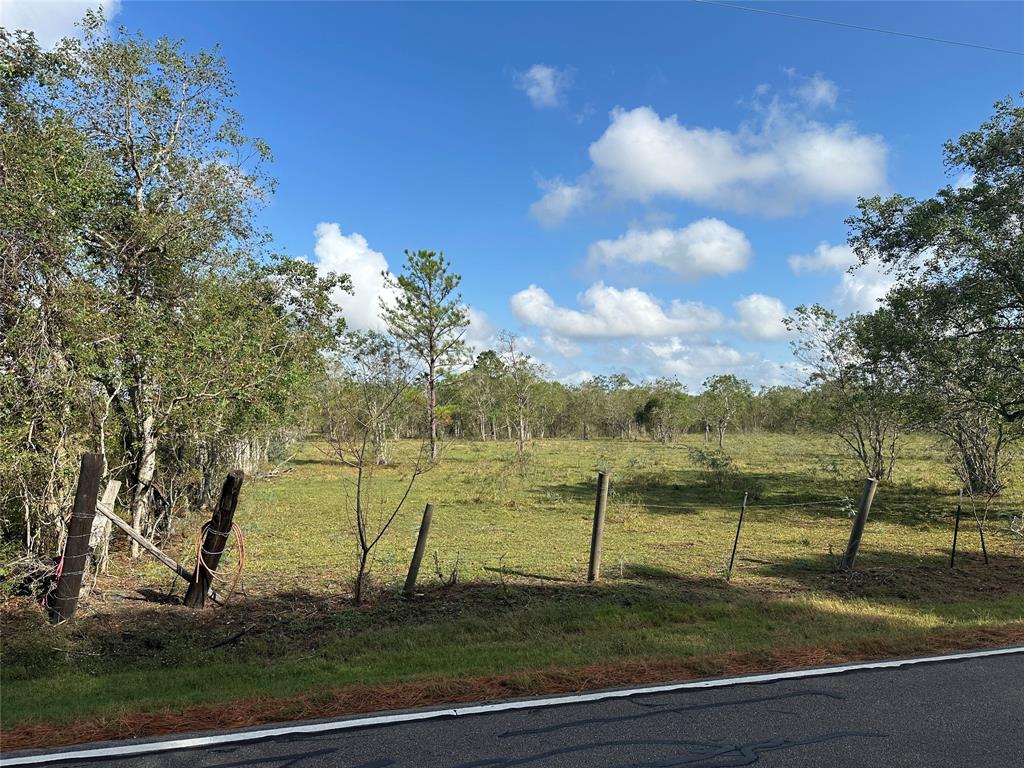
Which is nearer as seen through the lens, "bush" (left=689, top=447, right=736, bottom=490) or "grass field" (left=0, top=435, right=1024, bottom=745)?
"grass field" (left=0, top=435, right=1024, bottom=745)

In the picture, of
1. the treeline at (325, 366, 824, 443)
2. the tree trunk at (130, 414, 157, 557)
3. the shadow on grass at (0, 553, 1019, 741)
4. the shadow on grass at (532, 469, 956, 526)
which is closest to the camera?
the shadow on grass at (0, 553, 1019, 741)

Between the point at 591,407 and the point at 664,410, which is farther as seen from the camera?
the point at 591,407

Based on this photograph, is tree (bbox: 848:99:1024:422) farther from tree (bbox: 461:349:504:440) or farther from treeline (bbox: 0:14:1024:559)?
tree (bbox: 461:349:504:440)

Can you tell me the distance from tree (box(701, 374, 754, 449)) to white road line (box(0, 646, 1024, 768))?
46030mm

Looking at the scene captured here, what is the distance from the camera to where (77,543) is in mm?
6035

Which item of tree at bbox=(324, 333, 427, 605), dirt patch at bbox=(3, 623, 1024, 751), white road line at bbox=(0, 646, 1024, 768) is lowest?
dirt patch at bbox=(3, 623, 1024, 751)

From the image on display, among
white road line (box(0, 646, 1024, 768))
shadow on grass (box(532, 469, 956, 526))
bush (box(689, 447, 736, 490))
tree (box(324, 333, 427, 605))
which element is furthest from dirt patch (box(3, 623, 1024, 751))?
bush (box(689, 447, 736, 490))

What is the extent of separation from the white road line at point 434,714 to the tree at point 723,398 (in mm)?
46030

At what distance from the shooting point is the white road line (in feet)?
11.5

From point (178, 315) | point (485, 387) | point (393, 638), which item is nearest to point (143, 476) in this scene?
point (178, 315)

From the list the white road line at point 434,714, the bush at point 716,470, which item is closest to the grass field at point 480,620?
the white road line at point 434,714

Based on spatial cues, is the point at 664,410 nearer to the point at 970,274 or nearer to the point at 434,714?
the point at 970,274

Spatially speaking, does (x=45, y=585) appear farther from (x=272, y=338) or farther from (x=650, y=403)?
(x=650, y=403)

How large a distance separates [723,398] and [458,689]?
49835 mm
